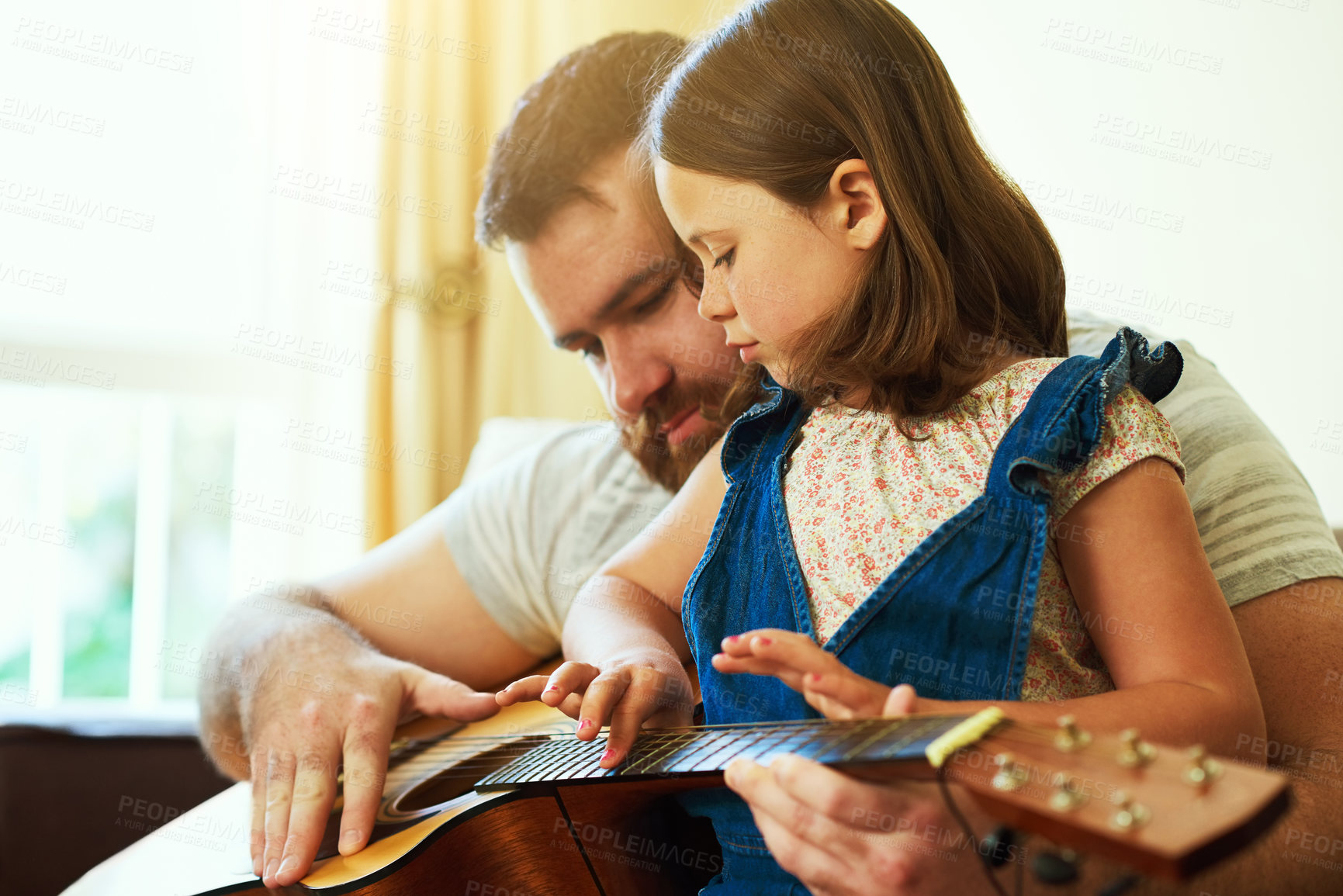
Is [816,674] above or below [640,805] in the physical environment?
above

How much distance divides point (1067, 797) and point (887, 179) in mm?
563

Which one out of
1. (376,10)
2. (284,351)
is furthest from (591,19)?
(284,351)

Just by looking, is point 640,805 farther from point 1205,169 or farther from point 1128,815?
point 1205,169

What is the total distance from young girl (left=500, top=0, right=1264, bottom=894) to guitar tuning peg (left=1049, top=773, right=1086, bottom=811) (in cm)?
22

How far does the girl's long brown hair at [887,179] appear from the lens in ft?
2.75

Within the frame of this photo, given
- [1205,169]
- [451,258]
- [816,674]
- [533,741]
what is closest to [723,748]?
[816,674]

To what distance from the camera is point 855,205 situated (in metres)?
0.87

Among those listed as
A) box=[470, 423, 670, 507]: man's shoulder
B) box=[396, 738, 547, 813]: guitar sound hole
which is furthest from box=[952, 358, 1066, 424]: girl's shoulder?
box=[470, 423, 670, 507]: man's shoulder

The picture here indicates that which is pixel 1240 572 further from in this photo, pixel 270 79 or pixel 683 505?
pixel 270 79

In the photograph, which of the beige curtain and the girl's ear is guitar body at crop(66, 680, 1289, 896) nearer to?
the girl's ear

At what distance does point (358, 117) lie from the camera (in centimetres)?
264

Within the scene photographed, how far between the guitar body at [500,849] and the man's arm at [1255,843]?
154mm

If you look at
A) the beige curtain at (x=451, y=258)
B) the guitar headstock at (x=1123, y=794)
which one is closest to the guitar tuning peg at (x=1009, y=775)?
the guitar headstock at (x=1123, y=794)

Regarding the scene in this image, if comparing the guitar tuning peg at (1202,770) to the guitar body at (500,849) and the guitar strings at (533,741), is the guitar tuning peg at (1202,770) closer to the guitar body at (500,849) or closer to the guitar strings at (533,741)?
the guitar strings at (533,741)
